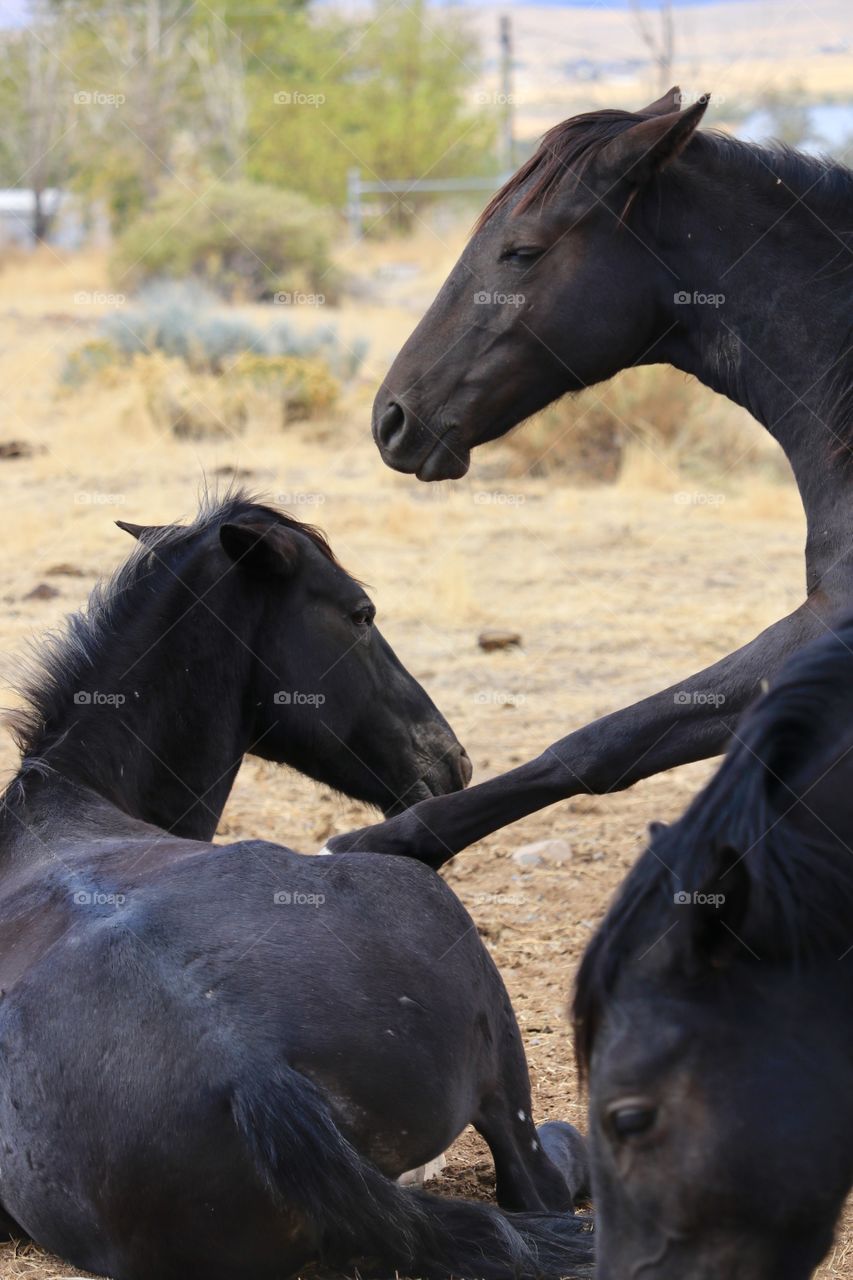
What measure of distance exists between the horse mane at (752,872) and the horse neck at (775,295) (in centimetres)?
207

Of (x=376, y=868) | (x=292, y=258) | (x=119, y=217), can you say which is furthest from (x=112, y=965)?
(x=119, y=217)

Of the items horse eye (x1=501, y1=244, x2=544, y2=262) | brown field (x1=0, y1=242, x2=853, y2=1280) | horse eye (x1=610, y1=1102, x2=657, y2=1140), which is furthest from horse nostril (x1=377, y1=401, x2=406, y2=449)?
horse eye (x1=610, y1=1102, x2=657, y2=1140)

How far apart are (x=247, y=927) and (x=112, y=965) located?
11.7 inches

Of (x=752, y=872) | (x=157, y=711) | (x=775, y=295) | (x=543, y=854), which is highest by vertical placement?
(x=775, y=295)

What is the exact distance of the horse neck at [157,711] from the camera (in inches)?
167

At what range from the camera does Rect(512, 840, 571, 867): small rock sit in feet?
20.6

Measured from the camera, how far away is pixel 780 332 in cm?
435

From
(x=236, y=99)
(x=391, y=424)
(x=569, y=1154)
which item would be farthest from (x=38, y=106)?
(x=569, y=1154)

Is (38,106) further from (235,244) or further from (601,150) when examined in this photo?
(601,150)

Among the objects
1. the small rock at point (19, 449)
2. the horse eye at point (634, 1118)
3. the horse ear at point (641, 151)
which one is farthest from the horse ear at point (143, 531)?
the small rock at point (19, 449)

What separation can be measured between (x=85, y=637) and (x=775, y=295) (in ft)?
7.41

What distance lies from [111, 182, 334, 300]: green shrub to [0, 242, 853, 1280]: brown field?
24.2 ft

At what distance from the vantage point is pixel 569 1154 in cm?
385

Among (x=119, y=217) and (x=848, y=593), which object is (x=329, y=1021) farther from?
(x=119, y=217)
